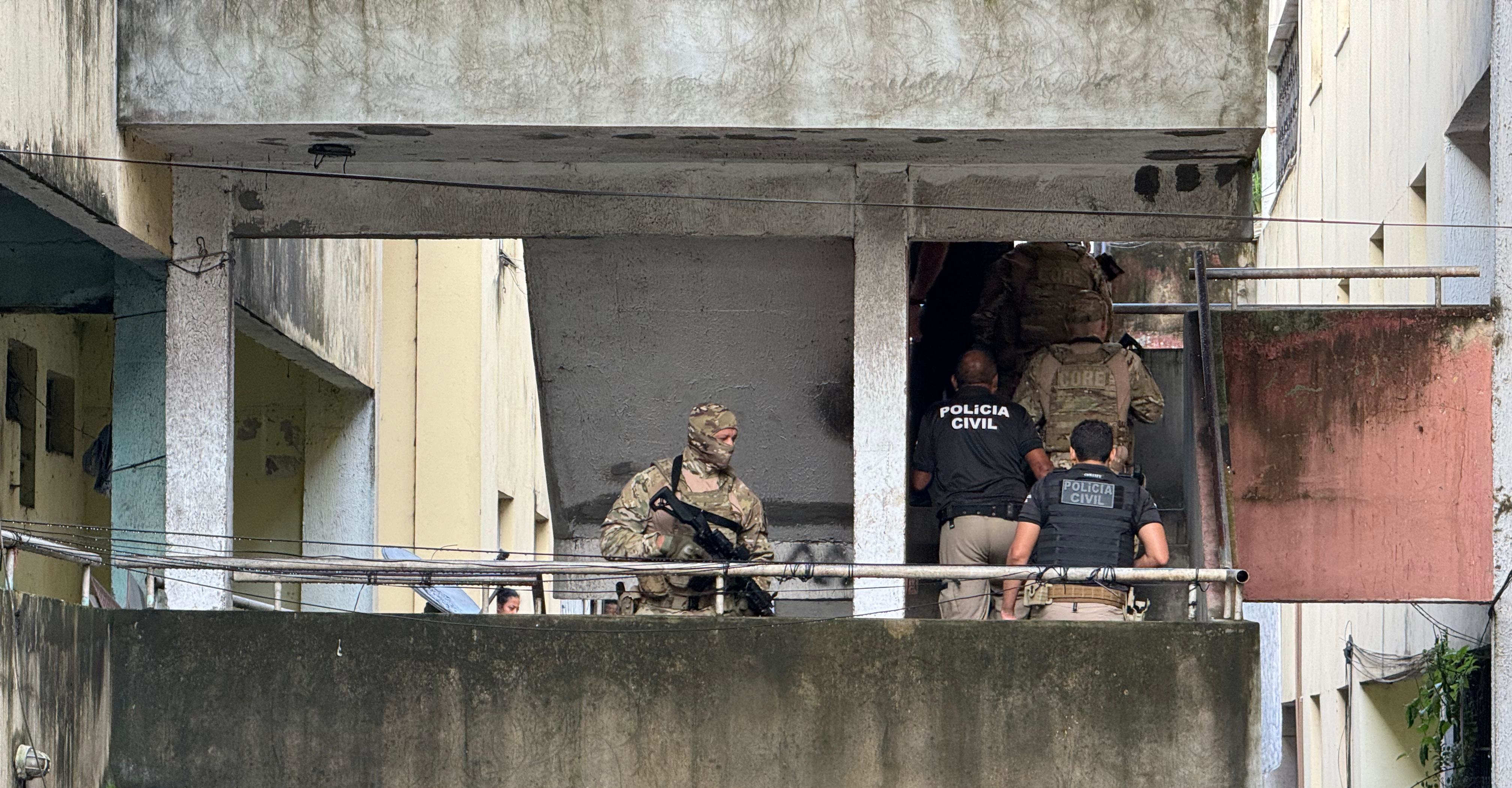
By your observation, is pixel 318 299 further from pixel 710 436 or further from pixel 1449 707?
pixel 1449 707

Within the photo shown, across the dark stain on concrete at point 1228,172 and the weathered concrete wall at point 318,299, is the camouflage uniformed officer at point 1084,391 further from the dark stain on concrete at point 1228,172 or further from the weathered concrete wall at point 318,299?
the weathered concrete wall at point 318,299

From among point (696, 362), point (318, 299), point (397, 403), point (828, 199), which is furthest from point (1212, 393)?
point (397, 403)

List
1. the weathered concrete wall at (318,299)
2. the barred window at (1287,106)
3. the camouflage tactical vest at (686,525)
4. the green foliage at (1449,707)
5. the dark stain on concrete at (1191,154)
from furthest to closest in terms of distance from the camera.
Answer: the barred window at (1287,106) → the weathered concrete wall at (318,299) → the green foliage at (1449,707) → the dark stain on concrete at (1191,154) → the camouflage tactical vest at (686,525)

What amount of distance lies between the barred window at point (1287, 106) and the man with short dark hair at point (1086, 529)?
43.6 feet

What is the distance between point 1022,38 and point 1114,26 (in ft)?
1.38

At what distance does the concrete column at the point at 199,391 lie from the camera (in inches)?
402

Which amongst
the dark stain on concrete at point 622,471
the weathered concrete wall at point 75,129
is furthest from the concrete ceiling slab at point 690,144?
the dark stain on concrete at point 622,471

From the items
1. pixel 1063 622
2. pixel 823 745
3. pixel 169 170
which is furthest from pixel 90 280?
pixel 1063 622

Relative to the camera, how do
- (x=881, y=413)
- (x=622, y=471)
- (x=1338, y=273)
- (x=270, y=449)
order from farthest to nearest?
1. (x=270, y=449)
2. (x=622, y=471)
3. (x=881, y=413)
4. (x=1338, y=273)

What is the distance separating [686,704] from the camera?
8688mm

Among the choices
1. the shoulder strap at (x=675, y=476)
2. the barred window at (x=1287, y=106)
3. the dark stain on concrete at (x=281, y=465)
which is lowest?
the shoulder strap at (x=675, y=476)

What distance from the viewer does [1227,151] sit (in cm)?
1008

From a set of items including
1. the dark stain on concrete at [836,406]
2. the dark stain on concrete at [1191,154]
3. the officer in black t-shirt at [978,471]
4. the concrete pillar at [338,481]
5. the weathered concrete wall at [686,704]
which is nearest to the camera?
the weathered concrete wall at [686,704]

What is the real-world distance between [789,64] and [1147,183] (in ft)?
6.81
